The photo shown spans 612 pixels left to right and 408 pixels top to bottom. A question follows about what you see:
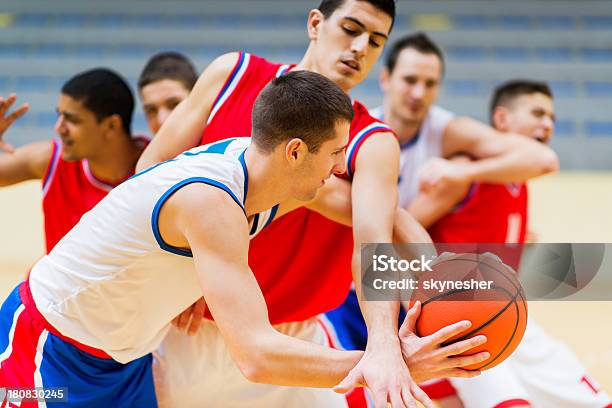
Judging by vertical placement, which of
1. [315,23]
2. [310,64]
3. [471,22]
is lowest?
[310,64]

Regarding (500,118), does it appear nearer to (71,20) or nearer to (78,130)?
(78,130)

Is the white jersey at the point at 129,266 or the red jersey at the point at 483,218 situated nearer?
the white jersey at the point at 129,266

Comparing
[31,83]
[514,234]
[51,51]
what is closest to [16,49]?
[51,51]

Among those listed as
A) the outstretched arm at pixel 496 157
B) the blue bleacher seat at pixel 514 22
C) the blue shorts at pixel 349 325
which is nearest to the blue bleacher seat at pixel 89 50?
the blue bleacher seat at pixel 514 22

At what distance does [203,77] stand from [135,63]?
11993 millimetres

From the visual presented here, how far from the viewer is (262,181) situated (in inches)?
88.5

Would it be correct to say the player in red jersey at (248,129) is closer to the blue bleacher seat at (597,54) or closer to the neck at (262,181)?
the neck at (262,181)

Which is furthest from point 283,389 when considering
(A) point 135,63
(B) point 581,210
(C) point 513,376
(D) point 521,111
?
(A) point 135,63

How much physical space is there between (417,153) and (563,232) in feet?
14.5

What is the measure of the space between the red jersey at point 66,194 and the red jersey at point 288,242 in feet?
4.21

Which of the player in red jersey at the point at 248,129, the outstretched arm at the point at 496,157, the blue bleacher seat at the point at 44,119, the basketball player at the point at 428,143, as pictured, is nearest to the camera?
the player in red jersey at the point at 248,129

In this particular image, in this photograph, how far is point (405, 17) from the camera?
15094mm

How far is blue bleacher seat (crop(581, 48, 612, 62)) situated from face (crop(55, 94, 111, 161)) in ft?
42.1

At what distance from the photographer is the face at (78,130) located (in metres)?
4.01
